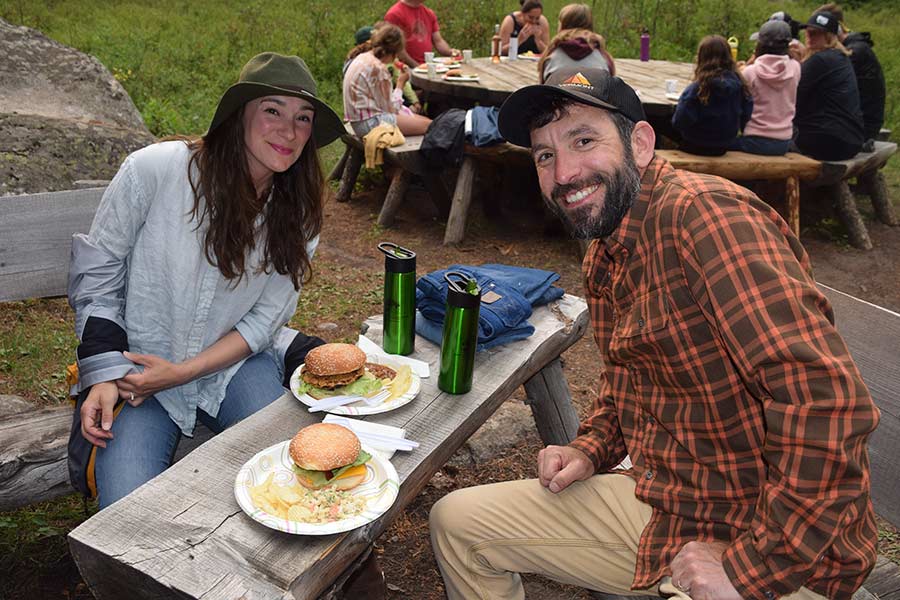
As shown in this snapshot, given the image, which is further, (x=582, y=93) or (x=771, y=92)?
(x=771, y=92)

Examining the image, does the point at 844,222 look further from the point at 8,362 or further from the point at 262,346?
the point at 8,362

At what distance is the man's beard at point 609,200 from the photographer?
1.86 metres

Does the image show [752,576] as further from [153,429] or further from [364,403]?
[153,429]

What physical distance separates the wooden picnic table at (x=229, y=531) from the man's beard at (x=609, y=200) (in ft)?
1.98

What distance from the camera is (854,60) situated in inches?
276

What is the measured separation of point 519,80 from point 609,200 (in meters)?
5.20

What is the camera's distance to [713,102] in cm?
566

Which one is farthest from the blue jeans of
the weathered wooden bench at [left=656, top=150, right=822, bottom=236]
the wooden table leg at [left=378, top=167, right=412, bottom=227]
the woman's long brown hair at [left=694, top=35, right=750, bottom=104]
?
the woman's long brown hair at [left=694, top=35, right=750, bottom=104]

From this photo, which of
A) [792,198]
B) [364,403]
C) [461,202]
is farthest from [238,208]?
[792,198]

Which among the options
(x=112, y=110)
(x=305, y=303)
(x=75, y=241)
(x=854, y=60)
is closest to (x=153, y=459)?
(x=75, y=241)

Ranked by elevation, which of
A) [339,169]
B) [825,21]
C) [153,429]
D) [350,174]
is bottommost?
[339,169]

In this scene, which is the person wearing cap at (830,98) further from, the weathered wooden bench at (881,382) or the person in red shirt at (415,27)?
the weathered wooden bench at (881,382)

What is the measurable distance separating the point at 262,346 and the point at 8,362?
202 centimetres

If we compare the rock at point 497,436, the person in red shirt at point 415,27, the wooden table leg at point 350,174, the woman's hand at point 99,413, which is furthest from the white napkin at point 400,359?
Result: the person in red shirt at point 415,27
